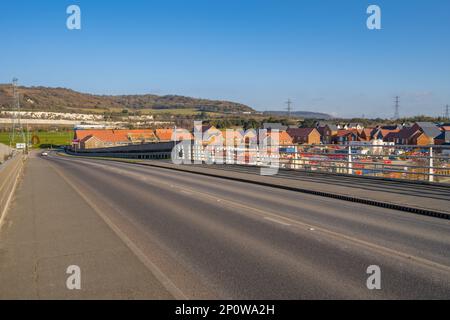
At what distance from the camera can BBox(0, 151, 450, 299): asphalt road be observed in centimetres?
594

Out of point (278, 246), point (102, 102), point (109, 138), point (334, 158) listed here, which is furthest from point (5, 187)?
point (102, 102)

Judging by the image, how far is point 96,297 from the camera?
5.66 metres

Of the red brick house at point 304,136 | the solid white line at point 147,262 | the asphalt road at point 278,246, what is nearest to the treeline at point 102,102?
the red brick house at point 304,136

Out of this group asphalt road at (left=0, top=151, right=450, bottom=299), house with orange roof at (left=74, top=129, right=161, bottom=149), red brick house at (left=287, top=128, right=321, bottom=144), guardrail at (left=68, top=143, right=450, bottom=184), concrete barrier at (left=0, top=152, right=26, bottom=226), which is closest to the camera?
asphalt road at (left=0, top=151, right=450, bottom=299)

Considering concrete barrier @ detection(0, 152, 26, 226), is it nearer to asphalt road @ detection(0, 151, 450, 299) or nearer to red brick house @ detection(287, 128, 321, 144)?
asphalt road @ detection(0, 151, 450, 299)

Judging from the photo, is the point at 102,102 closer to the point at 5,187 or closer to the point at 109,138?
the point at 109,138

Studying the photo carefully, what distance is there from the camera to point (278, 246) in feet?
26.6

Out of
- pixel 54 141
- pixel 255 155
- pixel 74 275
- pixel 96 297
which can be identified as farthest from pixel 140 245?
pixel 54 141

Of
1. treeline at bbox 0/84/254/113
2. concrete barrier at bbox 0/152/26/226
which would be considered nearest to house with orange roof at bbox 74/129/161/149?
treeline at bbox 0/84/254/113

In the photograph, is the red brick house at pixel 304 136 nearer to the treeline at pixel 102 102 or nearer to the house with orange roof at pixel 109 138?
the house with orange roof at pixel 109 138

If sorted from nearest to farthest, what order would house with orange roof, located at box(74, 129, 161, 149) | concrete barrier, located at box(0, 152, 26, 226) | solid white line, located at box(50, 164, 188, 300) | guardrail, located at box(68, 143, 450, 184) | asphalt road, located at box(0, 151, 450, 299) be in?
solid white line, located at box(50, 164, 188, 300), asphalt road, located at box(0, 151, 450, 299), concrete barrier, located at box(0, 152, 26, 226), guardrail, located at box(68, 143, 450, 184), house with orange roof, located at box(74, 129, 161, 149)
